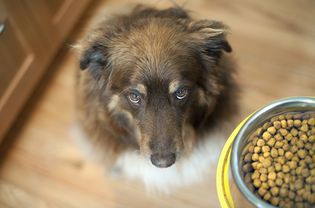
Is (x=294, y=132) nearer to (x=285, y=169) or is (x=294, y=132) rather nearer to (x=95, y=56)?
(x=285, y=169)

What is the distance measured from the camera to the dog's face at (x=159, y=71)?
1168 mm

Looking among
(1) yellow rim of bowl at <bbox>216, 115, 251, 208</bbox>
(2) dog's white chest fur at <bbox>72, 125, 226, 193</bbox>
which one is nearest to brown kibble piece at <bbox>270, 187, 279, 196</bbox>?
(1) yellow rim of bowl at <bbox>216, 115, 251, 208</bbox>

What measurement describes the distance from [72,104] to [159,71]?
82 centimetres

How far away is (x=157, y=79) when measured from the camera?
1154mm

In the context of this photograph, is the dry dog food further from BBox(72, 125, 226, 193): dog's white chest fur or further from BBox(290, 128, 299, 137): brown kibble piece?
BBox(72, 125, 226, 193): dog's white chest fur

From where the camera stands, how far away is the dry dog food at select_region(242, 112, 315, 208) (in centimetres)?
97

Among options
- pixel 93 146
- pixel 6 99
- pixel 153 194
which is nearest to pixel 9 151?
pixel 6 99

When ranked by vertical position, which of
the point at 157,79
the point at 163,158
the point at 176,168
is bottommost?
the point at 176,168

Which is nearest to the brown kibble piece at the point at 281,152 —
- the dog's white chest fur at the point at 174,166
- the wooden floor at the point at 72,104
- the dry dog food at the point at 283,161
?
the dry dog food at the point at 283,161

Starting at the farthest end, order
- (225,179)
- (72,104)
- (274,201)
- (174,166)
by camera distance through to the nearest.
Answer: (72,104) → (174,166) → (225,179) → (274,201)

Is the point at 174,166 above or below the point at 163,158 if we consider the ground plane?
below

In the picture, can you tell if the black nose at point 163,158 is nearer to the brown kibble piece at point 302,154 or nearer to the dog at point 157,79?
the dog at point 157,79

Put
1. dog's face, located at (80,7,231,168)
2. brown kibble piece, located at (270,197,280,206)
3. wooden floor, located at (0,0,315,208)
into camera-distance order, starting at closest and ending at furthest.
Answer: brown kibble piece, located at (270,197,280,206)
dog's face, located at (80,7,231,168)
wooden floor, located at (0,0,315,208)

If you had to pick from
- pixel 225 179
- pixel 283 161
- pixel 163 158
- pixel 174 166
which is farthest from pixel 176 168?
pixel 283 161
